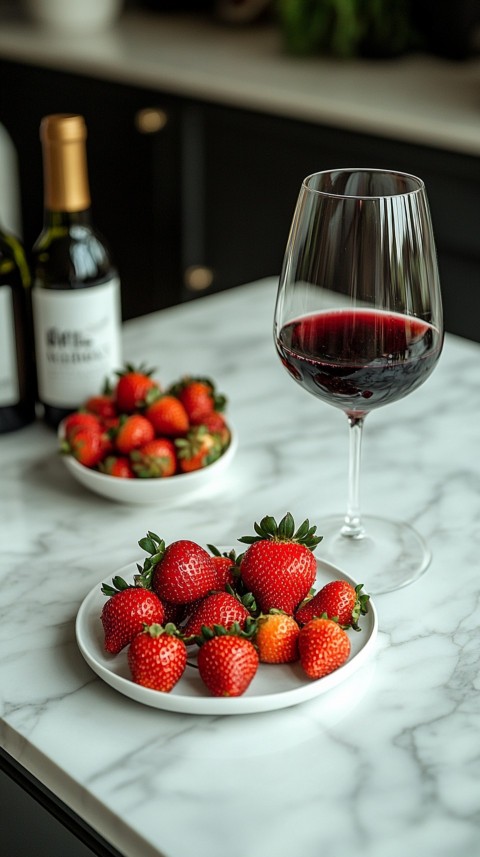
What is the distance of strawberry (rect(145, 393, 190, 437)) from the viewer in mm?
958

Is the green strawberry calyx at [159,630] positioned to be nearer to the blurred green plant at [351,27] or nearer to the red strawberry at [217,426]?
the red strawberry at [217,426]

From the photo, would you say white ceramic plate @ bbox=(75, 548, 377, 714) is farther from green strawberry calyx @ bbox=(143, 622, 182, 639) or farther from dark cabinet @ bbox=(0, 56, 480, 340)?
dark cabinet @ bbox=(0, 56, 480, 340)

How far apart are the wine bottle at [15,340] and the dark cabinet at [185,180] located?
4.02 ft

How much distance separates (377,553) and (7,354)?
449mm

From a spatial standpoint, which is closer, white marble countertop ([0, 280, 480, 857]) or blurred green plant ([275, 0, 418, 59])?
white marble countertop ([0, 280, 480, 857])

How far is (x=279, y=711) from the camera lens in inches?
26.9

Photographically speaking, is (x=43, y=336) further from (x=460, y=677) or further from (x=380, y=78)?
(x=380, y=78)

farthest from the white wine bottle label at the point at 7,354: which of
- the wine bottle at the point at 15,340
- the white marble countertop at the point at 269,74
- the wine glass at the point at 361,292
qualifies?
the white marble countertop at the point at 269,74

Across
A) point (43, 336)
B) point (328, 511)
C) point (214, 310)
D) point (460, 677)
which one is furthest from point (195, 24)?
point (460, 677)

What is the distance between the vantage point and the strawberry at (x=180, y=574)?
0.71 metres

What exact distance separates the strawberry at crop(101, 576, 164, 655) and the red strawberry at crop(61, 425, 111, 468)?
275 mm

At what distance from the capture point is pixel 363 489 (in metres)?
0.99

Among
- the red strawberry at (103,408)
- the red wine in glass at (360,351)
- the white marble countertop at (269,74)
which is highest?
the red wine in glass at (360,351)

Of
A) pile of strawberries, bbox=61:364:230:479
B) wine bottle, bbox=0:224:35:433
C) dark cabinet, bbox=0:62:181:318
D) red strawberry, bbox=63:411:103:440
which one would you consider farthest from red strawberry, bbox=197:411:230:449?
dark cabinet, bbox=0:62:181:318
